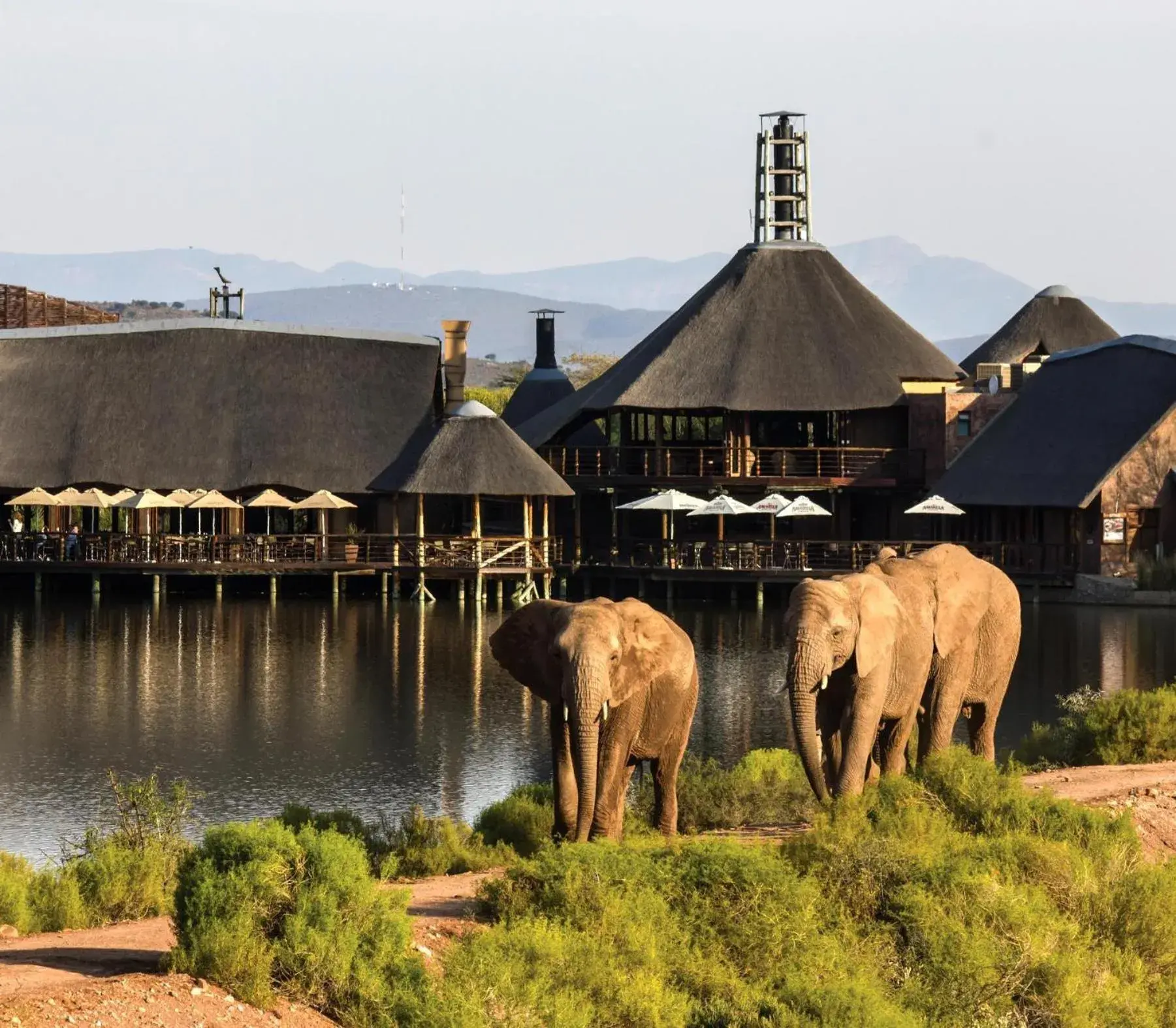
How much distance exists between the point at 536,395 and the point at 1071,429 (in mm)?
24047

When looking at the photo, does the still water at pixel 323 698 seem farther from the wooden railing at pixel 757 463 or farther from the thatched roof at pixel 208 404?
the wooden railing at pixel 757 463

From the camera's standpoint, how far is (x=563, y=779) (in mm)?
17016

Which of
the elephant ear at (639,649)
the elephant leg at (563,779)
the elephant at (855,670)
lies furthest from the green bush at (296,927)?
the elephant at (855,670)

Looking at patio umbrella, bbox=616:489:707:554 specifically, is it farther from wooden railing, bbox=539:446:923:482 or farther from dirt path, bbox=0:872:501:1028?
dirt path, bbox=0:872:501:1028

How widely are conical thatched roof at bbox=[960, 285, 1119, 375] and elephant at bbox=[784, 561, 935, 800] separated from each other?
50.0 m

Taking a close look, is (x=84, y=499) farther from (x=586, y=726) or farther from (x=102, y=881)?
(x=586, y=726)

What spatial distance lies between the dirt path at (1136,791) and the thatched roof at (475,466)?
94.2ft

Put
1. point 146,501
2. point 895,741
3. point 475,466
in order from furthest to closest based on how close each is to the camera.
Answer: point 146,501, point 475,466, point 895,741

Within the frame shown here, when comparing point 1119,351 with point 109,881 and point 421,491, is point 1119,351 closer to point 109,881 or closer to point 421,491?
point 421,491

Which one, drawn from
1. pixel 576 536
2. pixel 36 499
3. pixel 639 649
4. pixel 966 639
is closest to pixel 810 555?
pixel 576 536

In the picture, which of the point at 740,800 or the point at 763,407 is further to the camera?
the point at 763,407

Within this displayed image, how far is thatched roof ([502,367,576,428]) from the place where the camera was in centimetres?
7100

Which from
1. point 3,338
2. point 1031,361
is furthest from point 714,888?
point 1031,361

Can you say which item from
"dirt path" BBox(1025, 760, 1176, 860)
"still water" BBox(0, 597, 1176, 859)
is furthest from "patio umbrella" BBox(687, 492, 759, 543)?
"dirt path" BBox(1025, 760, 1176, 860)
